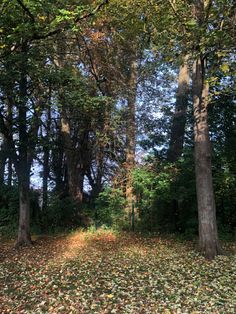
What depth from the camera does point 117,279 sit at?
6.70 meters

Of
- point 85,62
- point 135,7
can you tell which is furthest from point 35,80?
point 85,62

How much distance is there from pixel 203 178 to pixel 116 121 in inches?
235

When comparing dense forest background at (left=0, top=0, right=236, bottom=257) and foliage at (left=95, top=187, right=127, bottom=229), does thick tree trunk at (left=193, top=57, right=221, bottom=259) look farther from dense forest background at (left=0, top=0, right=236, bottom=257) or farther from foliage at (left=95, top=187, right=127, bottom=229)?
foliage at (left=95, top=187, right=127, bottom=229)

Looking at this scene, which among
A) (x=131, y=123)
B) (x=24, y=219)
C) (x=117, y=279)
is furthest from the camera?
(x=131, y=123)

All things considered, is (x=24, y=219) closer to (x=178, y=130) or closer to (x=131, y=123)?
(x=131, y=123)

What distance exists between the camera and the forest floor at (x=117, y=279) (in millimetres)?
5273

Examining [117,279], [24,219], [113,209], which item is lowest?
[117,279]

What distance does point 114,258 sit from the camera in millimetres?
8773

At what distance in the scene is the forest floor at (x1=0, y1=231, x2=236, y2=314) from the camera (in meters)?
5.27

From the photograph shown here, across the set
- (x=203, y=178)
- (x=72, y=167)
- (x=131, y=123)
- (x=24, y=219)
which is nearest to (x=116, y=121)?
(x=131, y=123)

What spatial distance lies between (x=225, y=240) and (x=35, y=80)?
27.5ft

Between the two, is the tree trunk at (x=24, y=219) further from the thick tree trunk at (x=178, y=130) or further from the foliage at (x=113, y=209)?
the thick tree trunk at (x=178, y=130)

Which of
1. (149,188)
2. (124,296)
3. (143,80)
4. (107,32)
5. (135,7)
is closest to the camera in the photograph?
(124,296)

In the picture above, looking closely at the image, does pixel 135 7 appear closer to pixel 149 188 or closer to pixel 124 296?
pixel 149 188
